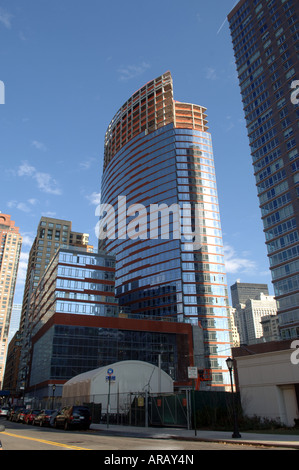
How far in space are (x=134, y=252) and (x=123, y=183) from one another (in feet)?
91.0

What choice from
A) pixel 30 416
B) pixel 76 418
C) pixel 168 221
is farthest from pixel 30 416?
pixel 168 221

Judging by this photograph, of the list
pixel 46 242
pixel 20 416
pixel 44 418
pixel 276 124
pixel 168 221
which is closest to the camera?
pixel 44 418

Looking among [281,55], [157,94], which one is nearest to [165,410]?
[281,55]

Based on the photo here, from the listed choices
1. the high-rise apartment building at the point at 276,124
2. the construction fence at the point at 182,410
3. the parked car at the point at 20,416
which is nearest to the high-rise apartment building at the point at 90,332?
the parked car at the point at 20,416

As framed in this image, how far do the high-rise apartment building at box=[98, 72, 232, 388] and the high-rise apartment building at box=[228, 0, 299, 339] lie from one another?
2575cm

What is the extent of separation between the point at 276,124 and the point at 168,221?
3992 centimetres

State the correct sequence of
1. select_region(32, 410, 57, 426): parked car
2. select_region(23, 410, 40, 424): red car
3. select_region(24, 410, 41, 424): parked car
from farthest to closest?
select_region(24, 410, 41, 424): parked car → select_region(23, 410, 40, 424): red car → select_region(32, 410, 57, 426): parked car

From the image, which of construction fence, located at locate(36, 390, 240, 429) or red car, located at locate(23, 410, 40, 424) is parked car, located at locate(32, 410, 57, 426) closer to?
red car, located at locate(23, 410, 40, 424)

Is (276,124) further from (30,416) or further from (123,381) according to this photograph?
(30,416)

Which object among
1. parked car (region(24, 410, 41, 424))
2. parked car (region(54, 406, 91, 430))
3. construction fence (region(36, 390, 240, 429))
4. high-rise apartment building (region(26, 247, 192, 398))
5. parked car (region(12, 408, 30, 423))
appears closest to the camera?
parked car (region(54, 406, 91, 430))

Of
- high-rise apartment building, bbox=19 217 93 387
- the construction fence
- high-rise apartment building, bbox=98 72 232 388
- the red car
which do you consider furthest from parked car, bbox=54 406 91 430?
high-rise apartment building, bbox=19 217 93 387

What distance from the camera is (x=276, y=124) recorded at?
82938mm

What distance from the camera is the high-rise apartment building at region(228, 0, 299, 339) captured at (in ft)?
243

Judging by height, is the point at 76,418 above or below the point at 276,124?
below
